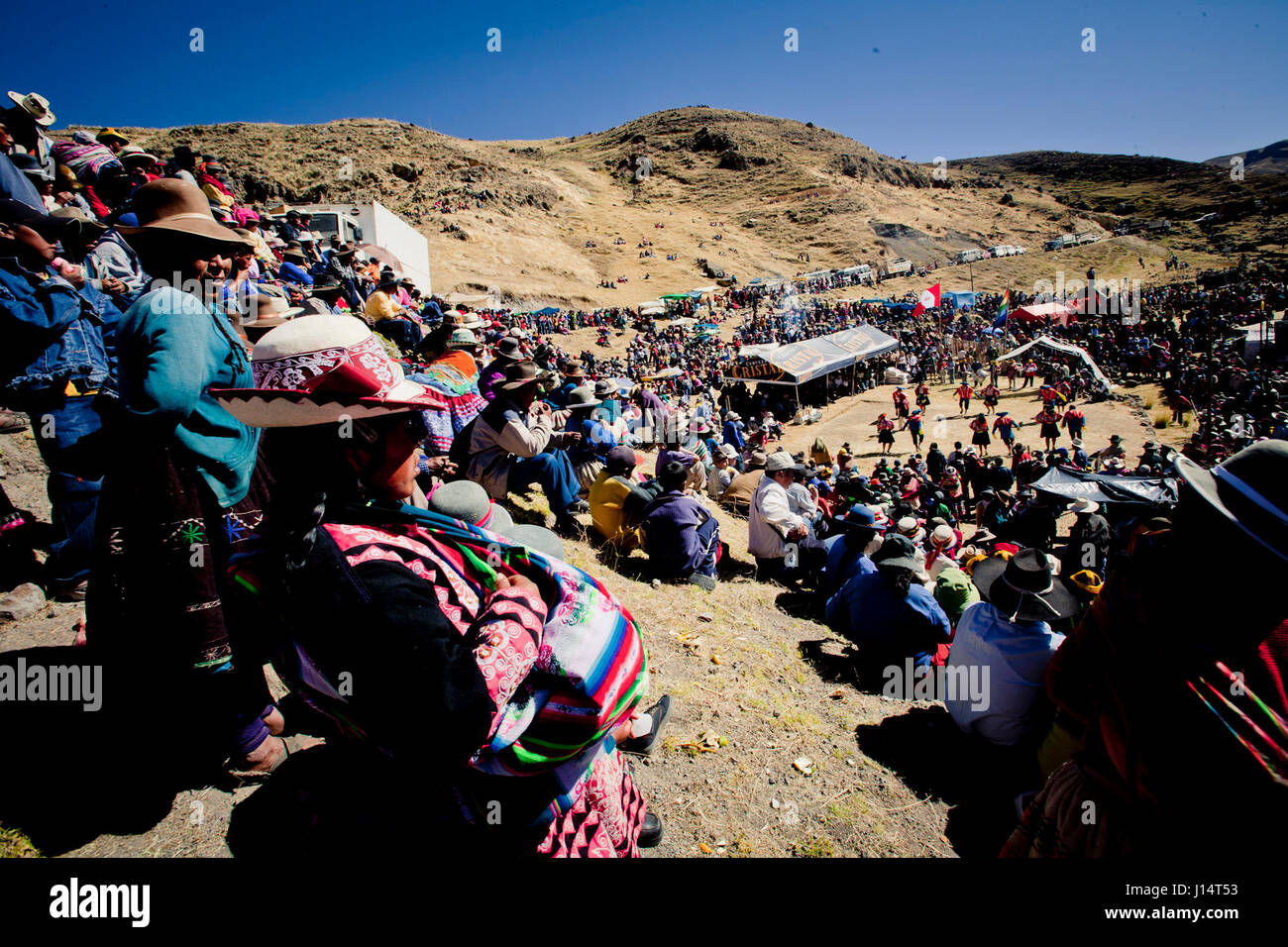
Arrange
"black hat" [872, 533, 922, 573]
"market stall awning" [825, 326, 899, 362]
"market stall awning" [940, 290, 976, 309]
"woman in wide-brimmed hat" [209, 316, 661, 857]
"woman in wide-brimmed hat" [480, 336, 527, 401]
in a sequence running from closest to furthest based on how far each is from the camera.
→ "woman in wide-brimmed hat" [209, 316, 661, 857], "black hat" [872, 533, 922, 573], "woman in wide-brimmed hat" [480, 336, 527, 401], "market stall awning" [825, 326, 899, 362], "market stall awning" [940, 290, 976, 309]

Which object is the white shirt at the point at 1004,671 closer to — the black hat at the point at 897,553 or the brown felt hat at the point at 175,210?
the black hat at the point at 897,553

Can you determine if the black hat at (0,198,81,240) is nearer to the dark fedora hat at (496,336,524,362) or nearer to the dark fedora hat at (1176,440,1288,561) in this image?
the dark fedora hat at (496,336,524,362)

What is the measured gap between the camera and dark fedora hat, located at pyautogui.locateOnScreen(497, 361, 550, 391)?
17.7ft

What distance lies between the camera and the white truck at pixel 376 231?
93.4 ft

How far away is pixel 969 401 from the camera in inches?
1022

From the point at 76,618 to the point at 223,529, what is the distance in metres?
2.06

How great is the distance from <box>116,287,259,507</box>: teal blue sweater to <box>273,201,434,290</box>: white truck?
27.5 metres

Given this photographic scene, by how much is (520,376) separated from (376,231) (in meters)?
31.8

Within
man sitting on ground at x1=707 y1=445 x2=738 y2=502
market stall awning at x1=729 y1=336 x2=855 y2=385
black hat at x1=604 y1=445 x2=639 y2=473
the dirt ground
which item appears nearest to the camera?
the dirt ground

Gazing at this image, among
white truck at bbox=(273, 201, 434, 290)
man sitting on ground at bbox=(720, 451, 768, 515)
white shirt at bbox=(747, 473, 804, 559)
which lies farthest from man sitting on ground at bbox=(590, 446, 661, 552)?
white truck at bbox=(273, 201, 434, 290)

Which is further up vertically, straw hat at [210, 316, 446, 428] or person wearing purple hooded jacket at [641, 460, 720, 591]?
straw hat at [210, 316, 446, 428]

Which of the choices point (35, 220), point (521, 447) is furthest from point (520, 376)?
point (35, 220)

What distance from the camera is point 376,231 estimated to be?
103 ft
